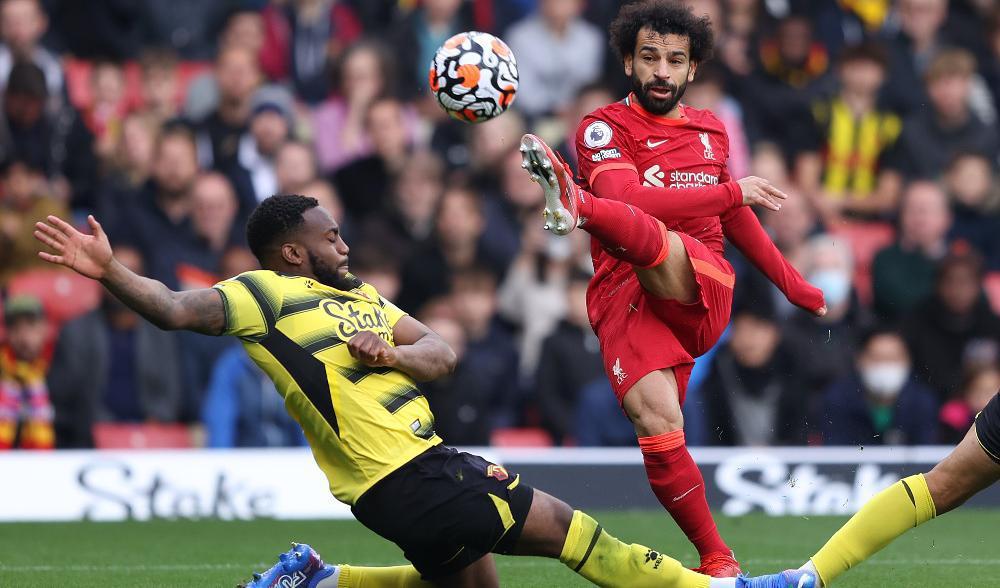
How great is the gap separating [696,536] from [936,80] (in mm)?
7423

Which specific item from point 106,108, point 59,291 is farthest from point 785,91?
point 59,291

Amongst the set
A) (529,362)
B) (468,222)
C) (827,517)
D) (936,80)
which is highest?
(936,80)

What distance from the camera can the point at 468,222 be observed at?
38.1 feet

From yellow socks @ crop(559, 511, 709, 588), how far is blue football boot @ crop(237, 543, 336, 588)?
118 centimetres

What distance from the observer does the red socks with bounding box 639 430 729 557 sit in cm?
636

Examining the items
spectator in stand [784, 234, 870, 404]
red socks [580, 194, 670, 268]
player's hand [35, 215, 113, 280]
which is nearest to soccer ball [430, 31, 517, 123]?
red socks [580, 194, 670, 268]

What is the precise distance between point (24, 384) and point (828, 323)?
5.86m

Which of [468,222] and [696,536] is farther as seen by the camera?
[468,222]

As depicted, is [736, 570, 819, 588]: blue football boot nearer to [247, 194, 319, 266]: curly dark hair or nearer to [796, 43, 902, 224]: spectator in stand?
[247, 194, 319, 266]: curly dark hair

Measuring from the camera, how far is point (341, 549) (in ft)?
28.2

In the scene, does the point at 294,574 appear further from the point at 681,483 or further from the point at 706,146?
the point at 706,146

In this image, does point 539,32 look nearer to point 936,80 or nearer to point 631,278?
point 936,80

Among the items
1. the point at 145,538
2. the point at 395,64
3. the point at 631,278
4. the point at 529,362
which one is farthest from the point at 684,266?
the point at 395,64

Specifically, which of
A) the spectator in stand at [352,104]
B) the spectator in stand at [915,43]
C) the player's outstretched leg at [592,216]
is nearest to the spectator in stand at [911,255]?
the spectator in stand at [915,43]
